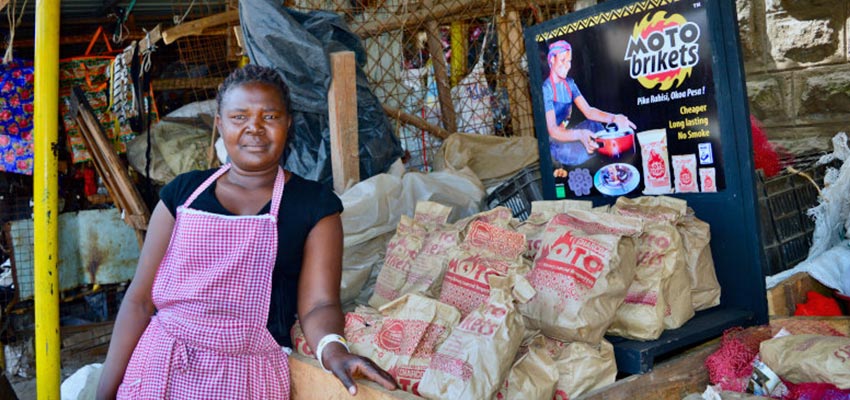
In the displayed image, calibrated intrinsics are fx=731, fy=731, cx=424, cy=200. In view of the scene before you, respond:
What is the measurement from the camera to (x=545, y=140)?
3.20 metres

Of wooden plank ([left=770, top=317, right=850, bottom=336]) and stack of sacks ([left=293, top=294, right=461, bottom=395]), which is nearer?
stack of sacks ([left=293, top=294, right=461, bottom=395])

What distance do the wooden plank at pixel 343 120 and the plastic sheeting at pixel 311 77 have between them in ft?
0.26

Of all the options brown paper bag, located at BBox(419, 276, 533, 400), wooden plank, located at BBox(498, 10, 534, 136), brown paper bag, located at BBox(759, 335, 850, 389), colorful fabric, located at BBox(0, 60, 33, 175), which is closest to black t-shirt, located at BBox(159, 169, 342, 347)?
brown paper bag, located at BBox(419, 276, 533, 400)

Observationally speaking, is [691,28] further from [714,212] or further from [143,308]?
[143,308]

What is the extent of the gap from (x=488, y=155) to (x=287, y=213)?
218 centimetres

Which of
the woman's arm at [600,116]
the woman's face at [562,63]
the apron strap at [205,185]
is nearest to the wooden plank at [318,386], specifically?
the apron strap at [205,185]

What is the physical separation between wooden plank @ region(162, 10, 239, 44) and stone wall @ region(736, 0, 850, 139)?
10.5 feet

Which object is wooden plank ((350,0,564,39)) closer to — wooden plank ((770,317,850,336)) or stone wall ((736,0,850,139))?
stone wall ((736,0,850,139))

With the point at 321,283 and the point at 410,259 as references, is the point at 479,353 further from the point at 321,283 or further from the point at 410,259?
the point at 410,259

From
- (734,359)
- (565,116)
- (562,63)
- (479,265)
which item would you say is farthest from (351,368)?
(562,63)

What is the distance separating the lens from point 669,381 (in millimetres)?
2203

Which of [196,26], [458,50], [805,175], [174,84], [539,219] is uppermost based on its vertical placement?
[174,84]

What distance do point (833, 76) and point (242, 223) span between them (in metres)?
3.53

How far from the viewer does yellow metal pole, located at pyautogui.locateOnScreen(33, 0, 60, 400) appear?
3.15m
